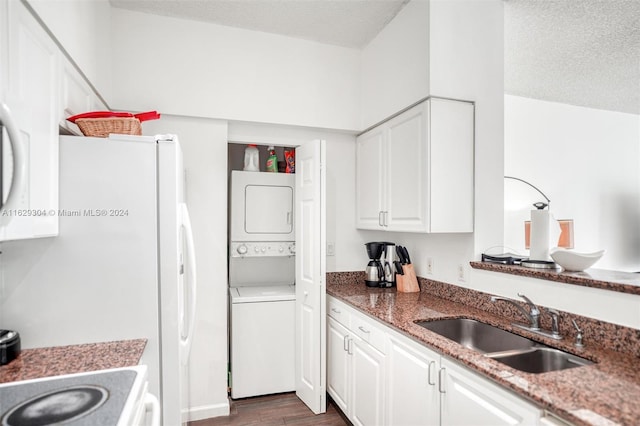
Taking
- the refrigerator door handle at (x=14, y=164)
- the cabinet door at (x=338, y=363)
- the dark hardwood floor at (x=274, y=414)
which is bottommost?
the dark hardwood floor at (x=274, y=414)

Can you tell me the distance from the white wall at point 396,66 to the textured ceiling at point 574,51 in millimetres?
616

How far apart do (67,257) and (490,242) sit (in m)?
2.29

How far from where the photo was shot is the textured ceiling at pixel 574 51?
2.43 metres

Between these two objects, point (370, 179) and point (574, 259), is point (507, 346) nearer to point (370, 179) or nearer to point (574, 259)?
point (574, 259)

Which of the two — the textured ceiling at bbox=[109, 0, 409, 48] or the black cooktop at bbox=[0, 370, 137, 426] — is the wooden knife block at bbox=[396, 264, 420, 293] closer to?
the textured ceiling at bbox=[109, 0, 409, 48]

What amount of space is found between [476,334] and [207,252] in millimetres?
1873

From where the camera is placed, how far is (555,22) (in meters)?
2.56

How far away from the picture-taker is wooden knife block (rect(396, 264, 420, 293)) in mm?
2791

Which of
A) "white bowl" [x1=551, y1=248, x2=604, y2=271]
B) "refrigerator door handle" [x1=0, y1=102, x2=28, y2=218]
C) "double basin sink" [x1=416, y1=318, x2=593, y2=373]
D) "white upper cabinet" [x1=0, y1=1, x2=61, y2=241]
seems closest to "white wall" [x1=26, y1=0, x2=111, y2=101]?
"white upper cabinet" [x1=0, y1=1, x2=61, y2=241]

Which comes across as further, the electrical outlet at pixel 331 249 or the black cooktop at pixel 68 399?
the electrical outlet at pixel 331 249

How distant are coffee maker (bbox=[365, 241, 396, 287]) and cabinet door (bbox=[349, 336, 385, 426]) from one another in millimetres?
654

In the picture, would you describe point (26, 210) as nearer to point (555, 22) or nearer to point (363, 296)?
point (363, 296)

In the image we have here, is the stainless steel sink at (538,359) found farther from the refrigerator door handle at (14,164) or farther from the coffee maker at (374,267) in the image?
the refrigerator door handle at (14,164)

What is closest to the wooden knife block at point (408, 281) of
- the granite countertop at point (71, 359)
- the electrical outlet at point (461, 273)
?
the electrical outlet at point (461, 273)
